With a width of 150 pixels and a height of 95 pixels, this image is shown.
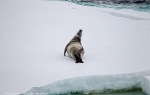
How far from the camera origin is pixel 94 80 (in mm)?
3312

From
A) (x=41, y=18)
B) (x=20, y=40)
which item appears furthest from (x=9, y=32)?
(x=41, y=18)

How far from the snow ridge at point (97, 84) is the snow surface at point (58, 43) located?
100 millimetres

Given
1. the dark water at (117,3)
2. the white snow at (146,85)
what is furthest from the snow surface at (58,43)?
the dark water at (117,3)

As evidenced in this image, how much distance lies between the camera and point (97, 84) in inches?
130

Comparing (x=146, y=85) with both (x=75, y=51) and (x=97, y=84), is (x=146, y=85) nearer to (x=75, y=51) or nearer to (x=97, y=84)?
(x=97, y=84)

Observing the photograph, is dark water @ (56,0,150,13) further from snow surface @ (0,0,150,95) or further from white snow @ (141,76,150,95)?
white snow @ (141,76,150,95)

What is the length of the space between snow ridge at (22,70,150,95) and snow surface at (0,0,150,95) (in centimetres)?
10

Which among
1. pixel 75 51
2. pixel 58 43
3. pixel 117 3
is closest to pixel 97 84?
pixel 75 51

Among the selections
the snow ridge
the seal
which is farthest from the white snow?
the seal

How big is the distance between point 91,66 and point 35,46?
1.55m

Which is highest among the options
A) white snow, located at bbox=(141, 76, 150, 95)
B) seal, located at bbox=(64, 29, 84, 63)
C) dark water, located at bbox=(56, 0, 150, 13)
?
dark water, located at bbox=(56, 0, 150, 13)

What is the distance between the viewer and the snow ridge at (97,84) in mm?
3055

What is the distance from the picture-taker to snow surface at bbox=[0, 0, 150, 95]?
134 inches

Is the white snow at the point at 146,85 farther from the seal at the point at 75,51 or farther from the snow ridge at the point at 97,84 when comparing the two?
the seal at the point at 75,51
